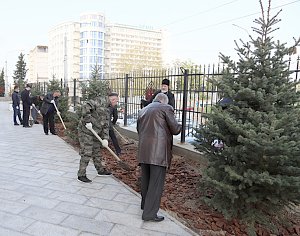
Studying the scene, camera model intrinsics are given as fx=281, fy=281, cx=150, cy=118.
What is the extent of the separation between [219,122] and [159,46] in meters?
94.5

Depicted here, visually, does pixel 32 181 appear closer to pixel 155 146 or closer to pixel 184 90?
pixel 155 146

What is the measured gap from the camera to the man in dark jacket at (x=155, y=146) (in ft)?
11.7

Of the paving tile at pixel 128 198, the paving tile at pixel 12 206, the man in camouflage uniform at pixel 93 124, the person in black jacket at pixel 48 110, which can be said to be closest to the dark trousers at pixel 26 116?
the person in black jacket at pixel 48 110

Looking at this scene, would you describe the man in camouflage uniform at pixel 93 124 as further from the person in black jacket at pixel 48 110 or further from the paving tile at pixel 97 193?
the person in black jacket at pixel 48 110

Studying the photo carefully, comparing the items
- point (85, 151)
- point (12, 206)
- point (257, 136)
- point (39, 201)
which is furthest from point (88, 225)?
point (257, 136)

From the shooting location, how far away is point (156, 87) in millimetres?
8109

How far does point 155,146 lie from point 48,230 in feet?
5.26

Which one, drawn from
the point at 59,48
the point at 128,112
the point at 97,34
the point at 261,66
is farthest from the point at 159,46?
the point at 261,66

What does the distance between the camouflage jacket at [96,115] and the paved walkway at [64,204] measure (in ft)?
3.17

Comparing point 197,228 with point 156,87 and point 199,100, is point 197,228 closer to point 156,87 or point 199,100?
point 199,100

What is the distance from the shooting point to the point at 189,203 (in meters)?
4.20

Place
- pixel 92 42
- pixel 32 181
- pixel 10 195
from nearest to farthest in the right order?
1. pixel 10 195
2. pixel 32 181
3. pixel 92 42

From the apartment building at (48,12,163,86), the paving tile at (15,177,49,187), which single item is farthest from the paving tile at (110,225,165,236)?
the apartment building at (48,12,163,86)

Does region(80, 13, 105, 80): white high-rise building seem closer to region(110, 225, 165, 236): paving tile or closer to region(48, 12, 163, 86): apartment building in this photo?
region(48, 12, 163, 86): apartment building
